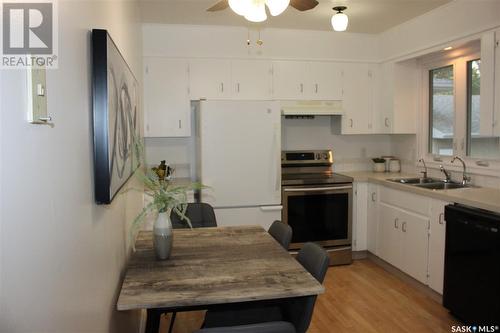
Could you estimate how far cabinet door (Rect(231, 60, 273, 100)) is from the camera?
4.25 meters

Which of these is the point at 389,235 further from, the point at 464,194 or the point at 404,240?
the point at 464,194

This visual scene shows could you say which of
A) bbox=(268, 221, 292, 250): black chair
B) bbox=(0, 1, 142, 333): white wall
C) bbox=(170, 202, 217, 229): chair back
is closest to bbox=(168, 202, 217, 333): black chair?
bbox=(170, 202, 217, 229): chair back

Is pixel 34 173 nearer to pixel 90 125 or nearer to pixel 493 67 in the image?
pixel 90 125

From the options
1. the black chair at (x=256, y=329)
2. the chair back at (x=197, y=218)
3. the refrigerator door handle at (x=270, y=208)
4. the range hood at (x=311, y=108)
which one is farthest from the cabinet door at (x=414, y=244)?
the black chair at (x=256, y=329)

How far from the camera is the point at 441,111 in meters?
4.19

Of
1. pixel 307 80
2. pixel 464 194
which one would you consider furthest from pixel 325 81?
pixel 464 194

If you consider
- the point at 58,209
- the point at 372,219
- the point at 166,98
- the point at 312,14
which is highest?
the point at 312,14

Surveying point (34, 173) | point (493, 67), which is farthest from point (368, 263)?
point (34, 173)

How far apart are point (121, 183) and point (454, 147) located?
332cm

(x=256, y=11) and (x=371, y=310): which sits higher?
(x=256, y=11)

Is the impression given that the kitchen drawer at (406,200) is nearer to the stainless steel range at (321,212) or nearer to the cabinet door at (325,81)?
the stainless steel range at (321,212)

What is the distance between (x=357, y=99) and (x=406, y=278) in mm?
1962

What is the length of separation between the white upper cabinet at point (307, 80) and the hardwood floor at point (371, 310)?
192 centimetres

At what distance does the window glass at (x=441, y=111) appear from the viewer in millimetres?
4043
